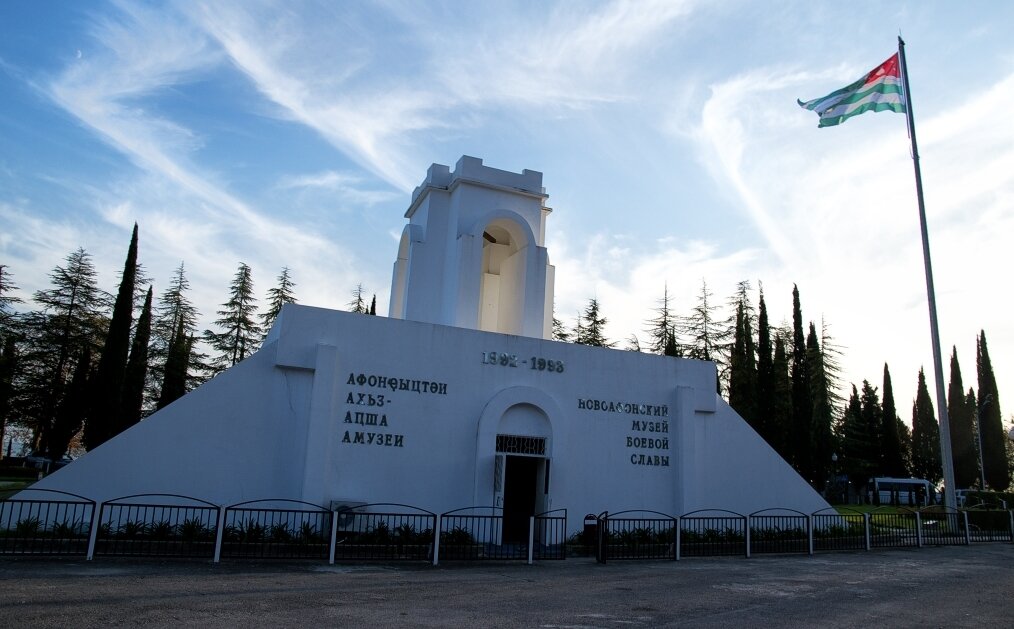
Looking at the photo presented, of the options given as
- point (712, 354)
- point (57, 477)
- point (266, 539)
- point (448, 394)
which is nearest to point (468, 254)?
point (448, 394)

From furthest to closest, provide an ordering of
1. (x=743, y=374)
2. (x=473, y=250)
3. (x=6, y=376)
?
(x=743, y=374) → (x=6, y=376) → (x=473, y=250)

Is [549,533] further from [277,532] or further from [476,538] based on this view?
[277,532]

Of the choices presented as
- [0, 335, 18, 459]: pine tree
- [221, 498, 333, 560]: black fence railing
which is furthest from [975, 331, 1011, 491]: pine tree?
[0, 335, 18, 459]: pine tree

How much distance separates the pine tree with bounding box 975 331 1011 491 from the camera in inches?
1919

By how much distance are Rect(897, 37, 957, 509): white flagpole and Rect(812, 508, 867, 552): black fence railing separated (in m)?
2.77

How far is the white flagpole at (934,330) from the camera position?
19.9 metres

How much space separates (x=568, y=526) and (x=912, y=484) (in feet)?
134

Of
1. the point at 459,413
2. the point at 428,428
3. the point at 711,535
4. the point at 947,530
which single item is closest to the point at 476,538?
the point at 428,428

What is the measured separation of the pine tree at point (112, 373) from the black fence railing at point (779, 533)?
86.5 feet

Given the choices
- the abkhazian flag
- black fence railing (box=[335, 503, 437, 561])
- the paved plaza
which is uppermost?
the abkhazian flag

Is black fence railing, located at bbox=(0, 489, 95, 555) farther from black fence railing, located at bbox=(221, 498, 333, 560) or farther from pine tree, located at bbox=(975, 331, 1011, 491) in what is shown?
pine tree, located at bbox=(975, 331, 1011, 491)

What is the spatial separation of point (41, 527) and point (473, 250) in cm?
1095

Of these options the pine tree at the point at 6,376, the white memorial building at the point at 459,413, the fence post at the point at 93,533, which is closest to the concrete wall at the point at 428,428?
the white memorial building at the point at 459,413

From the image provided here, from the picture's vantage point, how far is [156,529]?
13.0 m
